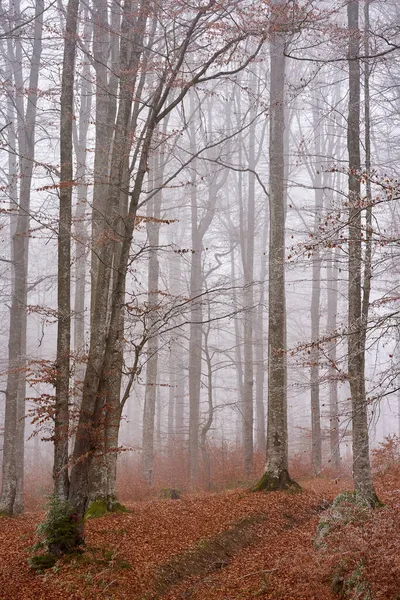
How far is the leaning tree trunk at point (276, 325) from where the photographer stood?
420 inches

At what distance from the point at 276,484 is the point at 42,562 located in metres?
5.25

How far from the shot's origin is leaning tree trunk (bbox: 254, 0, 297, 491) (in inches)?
420

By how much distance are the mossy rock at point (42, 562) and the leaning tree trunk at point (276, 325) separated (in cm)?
496

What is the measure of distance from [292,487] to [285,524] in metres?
1.69

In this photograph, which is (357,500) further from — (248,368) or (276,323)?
(248,368)

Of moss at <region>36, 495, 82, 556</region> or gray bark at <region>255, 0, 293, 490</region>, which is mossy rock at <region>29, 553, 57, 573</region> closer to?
moss at <region>36, 495, 82, 556</region>

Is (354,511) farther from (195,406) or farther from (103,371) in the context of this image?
(195,406)

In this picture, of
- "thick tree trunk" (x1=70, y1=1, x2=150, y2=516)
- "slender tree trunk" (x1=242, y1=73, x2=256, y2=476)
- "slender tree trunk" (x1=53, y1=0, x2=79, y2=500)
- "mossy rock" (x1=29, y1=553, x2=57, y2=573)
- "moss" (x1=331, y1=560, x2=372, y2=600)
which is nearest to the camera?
"moss" (x1=331, y1=560, x2=372, y2=600)

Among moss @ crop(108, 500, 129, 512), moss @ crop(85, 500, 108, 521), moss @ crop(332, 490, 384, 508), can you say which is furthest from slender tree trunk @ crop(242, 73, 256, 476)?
moss @ crop(85, 500, 108, 521)

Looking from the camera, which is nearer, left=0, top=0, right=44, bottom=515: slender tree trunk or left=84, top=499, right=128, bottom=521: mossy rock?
left=84, top=499, right=128, bottom=521: mossy rock

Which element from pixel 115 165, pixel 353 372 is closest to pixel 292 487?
pixel 353 372

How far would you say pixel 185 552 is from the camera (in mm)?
7195

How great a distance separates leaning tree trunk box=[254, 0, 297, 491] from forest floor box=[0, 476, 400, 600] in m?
1.72

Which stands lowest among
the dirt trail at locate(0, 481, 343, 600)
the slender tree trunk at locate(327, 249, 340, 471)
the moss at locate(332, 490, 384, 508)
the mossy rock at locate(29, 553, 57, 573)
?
the dirt trail at locate(0, 481, 343, 600)
